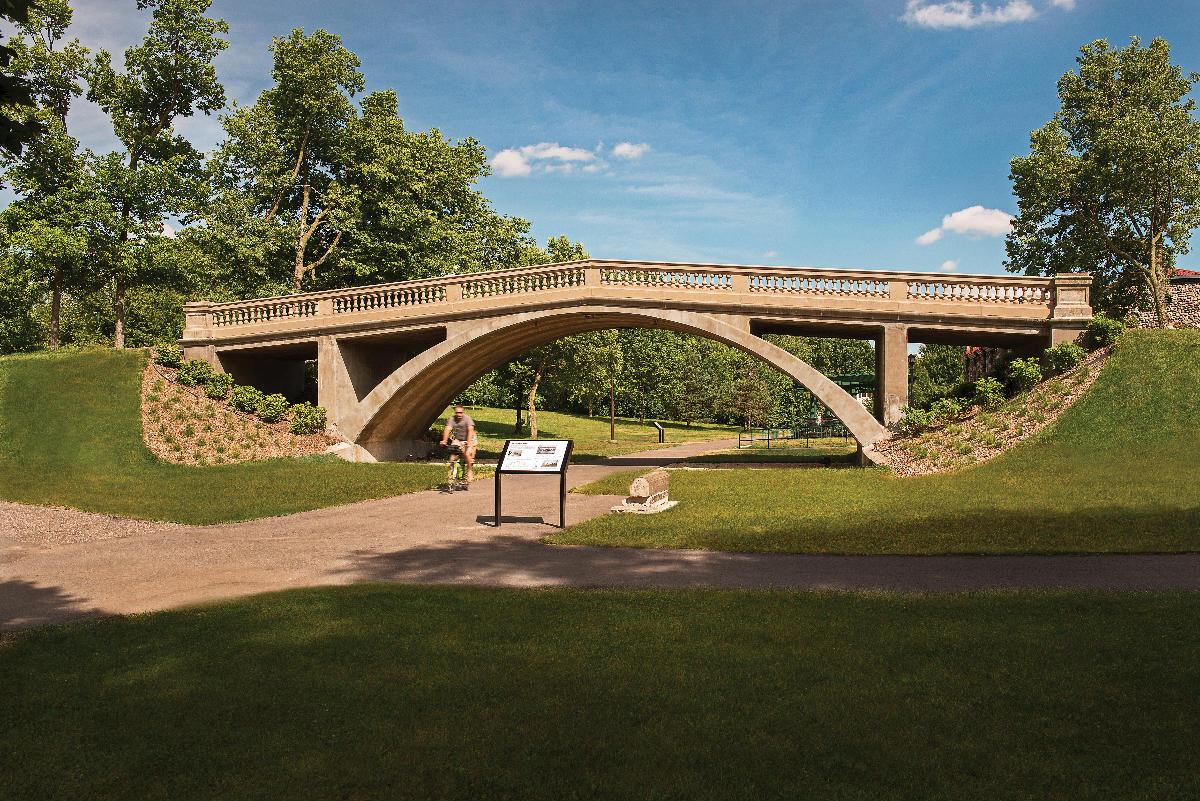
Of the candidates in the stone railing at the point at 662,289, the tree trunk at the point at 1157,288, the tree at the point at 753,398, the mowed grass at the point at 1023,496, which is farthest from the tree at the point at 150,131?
the tree at the point at 753,398

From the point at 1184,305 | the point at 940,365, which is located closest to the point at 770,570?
the point at 1184,305

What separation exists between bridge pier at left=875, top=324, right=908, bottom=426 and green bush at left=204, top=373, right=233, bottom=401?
22279 mm

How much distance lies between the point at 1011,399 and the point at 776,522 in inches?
502

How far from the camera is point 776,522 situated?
11.4 meters

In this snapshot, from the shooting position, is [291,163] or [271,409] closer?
[271,409]

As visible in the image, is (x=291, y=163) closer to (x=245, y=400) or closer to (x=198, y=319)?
(x=198, y=319)

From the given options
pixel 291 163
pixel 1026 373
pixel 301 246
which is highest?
pixel 291 163

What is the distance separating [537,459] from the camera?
12.0 m

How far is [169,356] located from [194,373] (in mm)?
1496

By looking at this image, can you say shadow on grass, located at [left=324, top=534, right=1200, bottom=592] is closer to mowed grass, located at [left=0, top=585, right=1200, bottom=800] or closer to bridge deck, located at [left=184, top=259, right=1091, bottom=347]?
mowed grass, located at [left=0, top=585, right=1200, bottom=800]

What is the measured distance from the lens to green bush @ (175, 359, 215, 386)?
82.9 feet

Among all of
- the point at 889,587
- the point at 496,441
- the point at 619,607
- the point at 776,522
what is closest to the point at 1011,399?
the point at 776,522

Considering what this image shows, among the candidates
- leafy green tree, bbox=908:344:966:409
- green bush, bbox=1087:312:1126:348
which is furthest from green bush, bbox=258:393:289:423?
leafy green tree, bbox=908:344:966:409

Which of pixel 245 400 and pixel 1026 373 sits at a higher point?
pixel 1026 373
